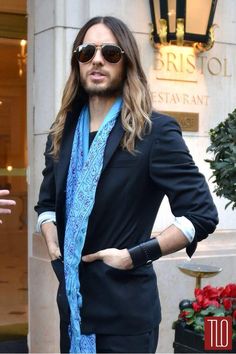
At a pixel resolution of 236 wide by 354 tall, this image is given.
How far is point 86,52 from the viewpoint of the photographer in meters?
2.64

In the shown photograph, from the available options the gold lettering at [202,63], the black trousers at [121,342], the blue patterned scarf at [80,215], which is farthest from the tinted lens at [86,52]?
the gold lettering at [202,63]

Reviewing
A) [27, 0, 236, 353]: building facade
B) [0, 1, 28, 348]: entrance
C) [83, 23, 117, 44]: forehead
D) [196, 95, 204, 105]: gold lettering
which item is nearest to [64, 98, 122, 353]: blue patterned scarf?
[83, 23, 117, 44]: forehead

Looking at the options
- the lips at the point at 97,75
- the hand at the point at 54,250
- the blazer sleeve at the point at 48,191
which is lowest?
the hand at the point at 54,250

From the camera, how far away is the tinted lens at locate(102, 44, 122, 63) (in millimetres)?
2596

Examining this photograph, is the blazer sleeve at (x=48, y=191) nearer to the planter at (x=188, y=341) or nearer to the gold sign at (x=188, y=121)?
the planter at (x=188, y=341)

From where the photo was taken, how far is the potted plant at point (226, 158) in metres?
3.99

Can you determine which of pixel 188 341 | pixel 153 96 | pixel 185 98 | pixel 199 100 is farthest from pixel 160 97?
pixel 188 341

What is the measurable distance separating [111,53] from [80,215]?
64 centimetres

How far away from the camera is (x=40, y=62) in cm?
556

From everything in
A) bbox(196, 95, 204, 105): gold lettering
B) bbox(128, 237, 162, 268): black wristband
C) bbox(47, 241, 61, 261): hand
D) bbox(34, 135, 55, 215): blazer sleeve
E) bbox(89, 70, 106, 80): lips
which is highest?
bbox(196, 95, 204, 105): gold lettering

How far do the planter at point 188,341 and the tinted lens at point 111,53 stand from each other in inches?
76.4

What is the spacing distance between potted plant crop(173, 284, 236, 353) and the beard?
1.82 m

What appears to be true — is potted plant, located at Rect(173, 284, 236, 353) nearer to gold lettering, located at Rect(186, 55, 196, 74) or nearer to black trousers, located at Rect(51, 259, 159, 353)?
black trousers, located at Rect(51, 259, 159, 353)

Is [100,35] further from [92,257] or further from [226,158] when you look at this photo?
[226,158]
